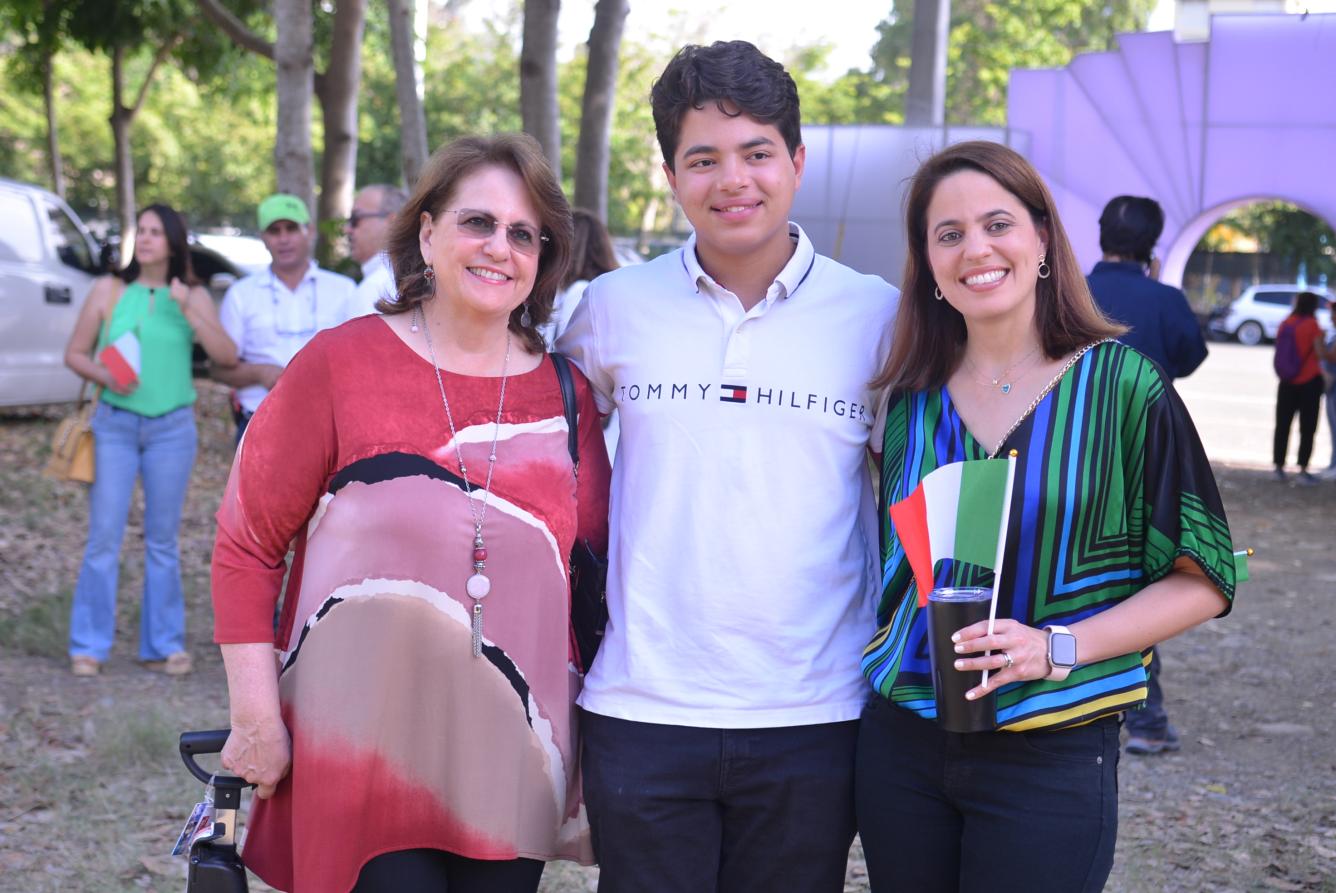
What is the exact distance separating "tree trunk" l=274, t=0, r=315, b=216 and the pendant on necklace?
26.6 feet

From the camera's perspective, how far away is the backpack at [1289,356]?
570 inches

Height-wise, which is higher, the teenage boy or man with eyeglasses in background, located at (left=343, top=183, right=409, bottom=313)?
man with eyeglasses in background, located at (left=343, top=183, right=409, bottom=313)

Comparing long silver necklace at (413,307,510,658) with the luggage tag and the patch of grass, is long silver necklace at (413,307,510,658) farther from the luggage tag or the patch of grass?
the patch of grass

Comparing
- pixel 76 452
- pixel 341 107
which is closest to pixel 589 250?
pixel 76 452

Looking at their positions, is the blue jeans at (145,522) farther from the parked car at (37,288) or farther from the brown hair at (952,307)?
the parked car at (37,288)

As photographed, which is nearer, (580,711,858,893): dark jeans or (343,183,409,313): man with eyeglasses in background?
(580,711,858,893): dark jeans

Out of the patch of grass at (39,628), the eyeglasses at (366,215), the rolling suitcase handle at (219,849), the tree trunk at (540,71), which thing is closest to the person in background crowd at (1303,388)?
the tree trunk at (540,71)

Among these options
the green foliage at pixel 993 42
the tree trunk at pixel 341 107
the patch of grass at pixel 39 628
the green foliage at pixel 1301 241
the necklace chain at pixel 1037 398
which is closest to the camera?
the necklace chain at pixel 1037 398

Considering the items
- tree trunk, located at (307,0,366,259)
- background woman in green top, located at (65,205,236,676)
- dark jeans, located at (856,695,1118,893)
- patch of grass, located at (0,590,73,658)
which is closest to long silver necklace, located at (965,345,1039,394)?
dark jeans, located at (856,695,1118,893)

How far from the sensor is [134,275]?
22.8 ft

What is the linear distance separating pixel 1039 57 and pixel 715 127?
38.3m

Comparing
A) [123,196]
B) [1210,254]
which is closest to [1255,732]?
[123,196]

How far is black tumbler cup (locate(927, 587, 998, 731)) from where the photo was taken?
2.34m

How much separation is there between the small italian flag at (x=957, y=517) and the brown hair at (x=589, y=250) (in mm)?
3741
